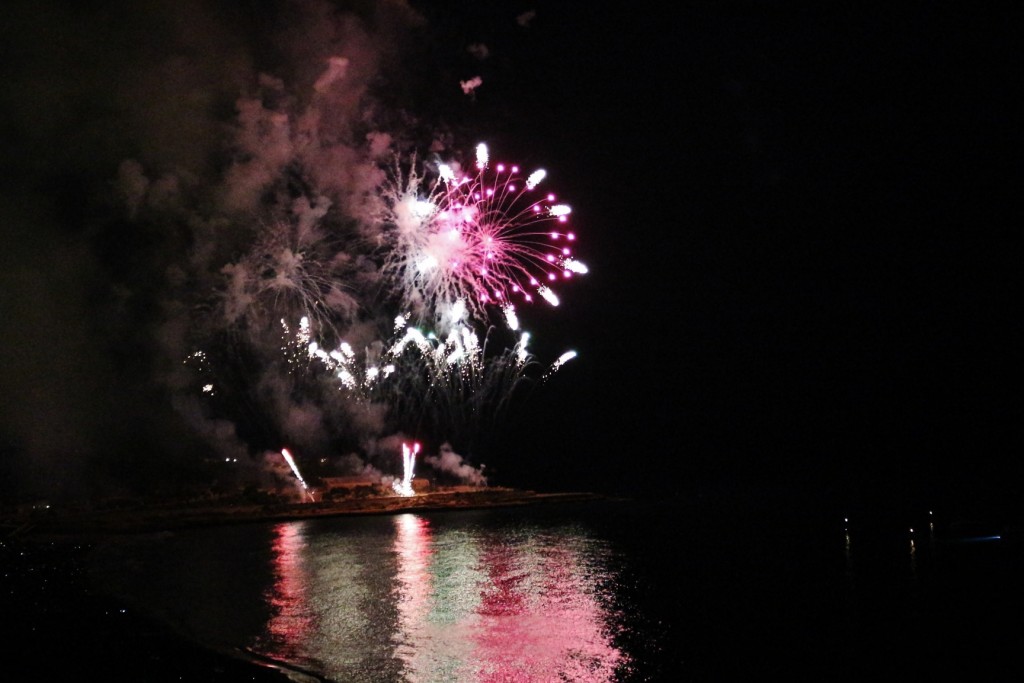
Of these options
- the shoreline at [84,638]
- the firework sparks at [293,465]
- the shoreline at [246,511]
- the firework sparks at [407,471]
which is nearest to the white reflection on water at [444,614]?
the shoreline at [84,638]

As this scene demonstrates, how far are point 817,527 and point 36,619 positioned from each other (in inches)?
1642

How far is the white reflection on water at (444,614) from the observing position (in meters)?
14.0

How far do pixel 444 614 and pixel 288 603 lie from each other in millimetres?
4905

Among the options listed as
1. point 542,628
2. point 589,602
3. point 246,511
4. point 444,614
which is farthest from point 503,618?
point 246,511

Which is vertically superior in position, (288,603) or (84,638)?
(84,638)

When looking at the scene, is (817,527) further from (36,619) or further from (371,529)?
(36,619)

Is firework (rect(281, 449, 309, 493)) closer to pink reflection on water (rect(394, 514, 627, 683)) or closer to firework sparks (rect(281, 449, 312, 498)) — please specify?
firework sparks (rect(281, 449, 312, 498))

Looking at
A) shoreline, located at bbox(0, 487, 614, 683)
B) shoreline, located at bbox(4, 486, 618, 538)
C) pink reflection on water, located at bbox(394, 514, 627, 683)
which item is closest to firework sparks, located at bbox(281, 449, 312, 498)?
shoreline, located at bbox(4, 486, 618, 538)

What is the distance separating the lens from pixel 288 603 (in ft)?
67.0

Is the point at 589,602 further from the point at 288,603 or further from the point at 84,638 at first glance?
the point at 84,638

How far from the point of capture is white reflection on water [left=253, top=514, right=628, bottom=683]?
14008mm

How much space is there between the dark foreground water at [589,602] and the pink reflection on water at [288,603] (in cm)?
9

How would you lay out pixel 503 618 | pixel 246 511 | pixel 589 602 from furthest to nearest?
pixel 246 511
pixel 589 602
pixel 503 618

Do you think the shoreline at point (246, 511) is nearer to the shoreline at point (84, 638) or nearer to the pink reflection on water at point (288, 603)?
the pink reflection on water at point (288, 603)
